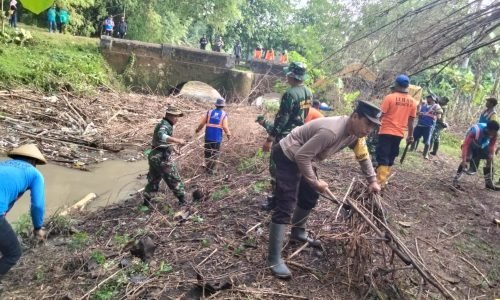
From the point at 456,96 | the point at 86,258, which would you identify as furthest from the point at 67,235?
the point at 456,96

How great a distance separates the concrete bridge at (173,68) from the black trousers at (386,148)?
1121 centimetres

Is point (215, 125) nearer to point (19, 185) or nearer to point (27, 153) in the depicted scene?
point (27, 153)

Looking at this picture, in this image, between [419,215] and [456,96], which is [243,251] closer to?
[419,215]

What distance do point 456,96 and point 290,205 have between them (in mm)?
17009

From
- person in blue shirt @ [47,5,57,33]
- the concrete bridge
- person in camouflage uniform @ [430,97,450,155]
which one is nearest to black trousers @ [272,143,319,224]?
person in camouflage uniform @ [430,97,450,155]

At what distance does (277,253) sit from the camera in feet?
12.7

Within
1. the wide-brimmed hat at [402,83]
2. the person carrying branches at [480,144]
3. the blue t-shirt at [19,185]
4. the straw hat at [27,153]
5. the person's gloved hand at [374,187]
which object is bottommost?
the blue t-shirt at [19,185]

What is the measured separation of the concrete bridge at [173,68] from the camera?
1747 cm

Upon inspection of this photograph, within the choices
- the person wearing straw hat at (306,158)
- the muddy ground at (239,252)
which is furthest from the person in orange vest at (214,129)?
the person wearing straw hat at (306,158)

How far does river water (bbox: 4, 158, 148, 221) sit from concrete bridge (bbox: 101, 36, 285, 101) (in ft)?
26.6

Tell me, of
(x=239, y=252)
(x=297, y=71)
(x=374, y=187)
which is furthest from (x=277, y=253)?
(x=297, y=71)

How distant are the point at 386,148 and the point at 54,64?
38.0 ft

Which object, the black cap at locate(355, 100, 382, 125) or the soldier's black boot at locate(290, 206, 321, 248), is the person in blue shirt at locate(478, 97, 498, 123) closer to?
the soldier's black boot at locate(290, 206, 321, 248)

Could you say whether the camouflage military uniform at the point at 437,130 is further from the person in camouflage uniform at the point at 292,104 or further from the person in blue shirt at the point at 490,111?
the person in camouflage uniform at the point at 292,104
